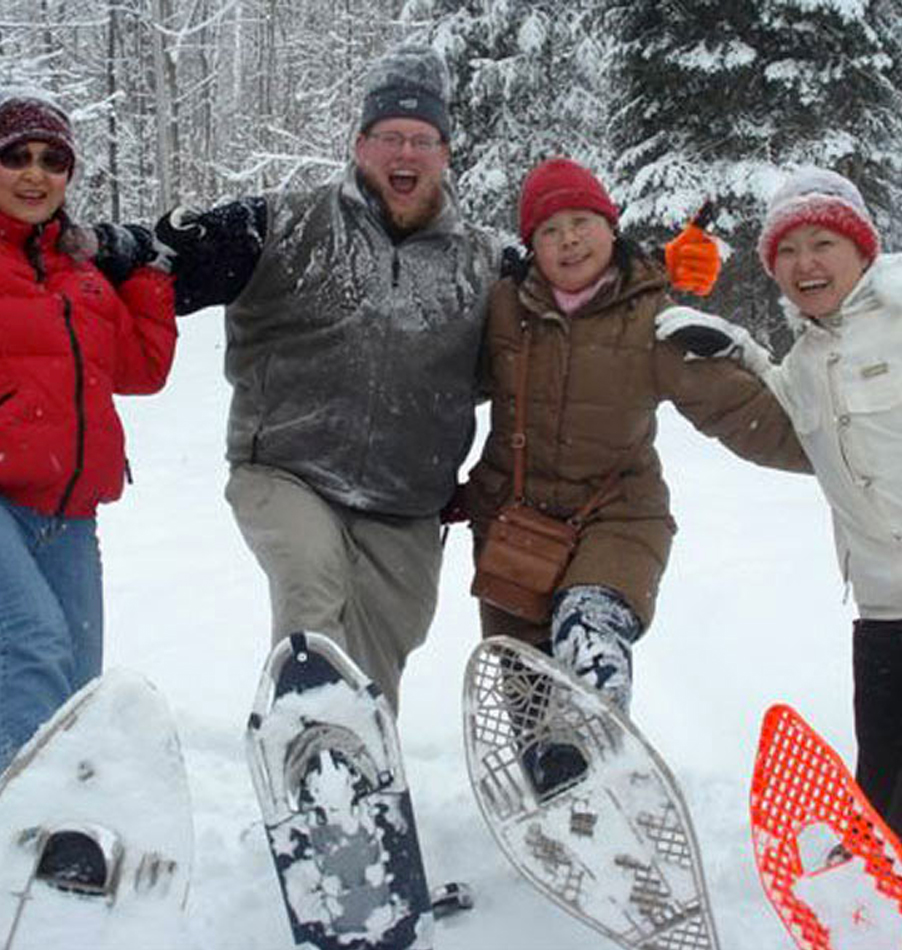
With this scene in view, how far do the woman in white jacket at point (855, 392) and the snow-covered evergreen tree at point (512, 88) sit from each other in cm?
1246

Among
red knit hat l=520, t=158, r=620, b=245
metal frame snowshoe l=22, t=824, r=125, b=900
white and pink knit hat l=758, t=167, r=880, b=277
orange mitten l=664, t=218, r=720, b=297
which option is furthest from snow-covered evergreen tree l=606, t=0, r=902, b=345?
metal frame snowshoe l=22, t=824, r=125, b=900

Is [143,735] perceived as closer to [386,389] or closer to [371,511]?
[371,511]

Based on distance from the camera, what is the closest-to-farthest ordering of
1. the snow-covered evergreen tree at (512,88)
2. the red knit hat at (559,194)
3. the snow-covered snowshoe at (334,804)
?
the snow-covered snowshoe at (334,804) < the red knit hat at (559,194) < the snow-covered evergreen tree at (512,88)

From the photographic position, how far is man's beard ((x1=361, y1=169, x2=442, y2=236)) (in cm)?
351

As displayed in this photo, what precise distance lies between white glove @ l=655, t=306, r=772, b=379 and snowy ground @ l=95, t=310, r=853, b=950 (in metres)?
1.55

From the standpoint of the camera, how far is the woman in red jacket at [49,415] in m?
3.07

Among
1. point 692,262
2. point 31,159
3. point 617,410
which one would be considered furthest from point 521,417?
point 31,159

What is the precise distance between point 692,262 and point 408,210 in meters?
0.90

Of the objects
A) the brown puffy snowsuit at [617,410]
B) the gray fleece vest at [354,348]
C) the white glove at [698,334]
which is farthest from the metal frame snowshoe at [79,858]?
the white glove at [698,334]

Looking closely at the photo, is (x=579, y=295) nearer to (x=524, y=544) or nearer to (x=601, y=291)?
(x=601, y=291)

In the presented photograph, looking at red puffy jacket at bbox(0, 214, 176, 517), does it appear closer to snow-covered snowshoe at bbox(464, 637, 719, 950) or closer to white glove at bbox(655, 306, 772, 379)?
snow-covered snowshoe at bbox(464, 637, 719, 950)

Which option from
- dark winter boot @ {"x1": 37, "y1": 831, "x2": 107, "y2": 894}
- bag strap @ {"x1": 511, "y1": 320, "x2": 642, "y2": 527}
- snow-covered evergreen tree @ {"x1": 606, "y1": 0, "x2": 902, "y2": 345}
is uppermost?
snow-covered evergreen tree @ {"x1": 606, "y1": 0, "x2": 902, "y2": 345}

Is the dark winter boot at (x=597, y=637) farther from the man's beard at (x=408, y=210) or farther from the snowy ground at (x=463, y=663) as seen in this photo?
the man's beard at (x=408, y=210)

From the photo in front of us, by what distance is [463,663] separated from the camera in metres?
5.60
